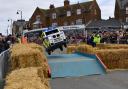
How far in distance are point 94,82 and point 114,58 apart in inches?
251

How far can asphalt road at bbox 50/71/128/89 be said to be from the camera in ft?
56.0

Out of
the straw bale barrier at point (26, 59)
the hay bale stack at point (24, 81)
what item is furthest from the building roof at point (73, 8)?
the hay bale stack at point (24, 81)

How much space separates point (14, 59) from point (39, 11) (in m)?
113

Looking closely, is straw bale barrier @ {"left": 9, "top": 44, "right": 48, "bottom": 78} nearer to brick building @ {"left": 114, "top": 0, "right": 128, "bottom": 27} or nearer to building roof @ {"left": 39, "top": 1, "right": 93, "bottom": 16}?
brick building @ {"left": 114, "top": 0, "right": 128, "bottom": 27}

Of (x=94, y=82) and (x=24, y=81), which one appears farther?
(x=94, y=82)

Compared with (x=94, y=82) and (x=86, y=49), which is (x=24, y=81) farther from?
(x=86, y=49)

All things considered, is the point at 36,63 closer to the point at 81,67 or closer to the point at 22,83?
the point at 81,67

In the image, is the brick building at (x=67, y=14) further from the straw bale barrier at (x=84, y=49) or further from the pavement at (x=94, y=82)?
the pavement at (x=94, y=82)

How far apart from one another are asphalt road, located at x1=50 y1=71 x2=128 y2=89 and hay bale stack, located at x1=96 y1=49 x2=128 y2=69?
294cm

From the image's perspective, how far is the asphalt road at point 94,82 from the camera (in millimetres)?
17062

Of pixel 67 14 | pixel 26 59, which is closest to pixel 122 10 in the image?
pixel 67 14

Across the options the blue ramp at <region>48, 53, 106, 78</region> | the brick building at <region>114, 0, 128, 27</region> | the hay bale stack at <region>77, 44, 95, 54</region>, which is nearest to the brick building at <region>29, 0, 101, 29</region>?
the brick building at <region>114, 0, 128, 27</region>

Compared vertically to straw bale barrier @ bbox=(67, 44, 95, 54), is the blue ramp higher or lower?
lower

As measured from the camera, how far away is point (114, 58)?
81.2 feet
